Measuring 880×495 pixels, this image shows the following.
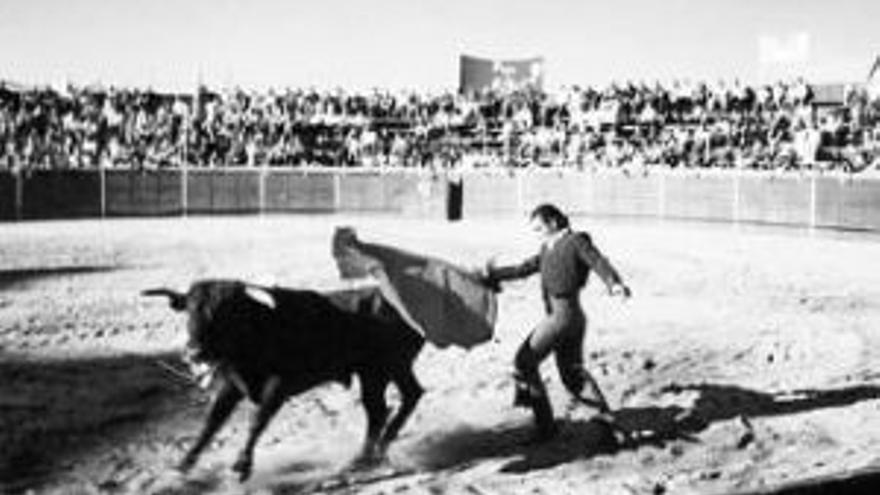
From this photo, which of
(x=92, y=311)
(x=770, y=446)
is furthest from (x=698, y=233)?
(x=770, y=446)

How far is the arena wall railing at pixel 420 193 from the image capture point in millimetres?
24062

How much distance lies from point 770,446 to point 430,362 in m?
3.36

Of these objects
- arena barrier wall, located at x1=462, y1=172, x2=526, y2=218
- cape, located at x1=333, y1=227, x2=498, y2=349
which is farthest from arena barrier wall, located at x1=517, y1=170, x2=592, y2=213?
cape, located at x1=333, y1=227, x2=498, y2=349

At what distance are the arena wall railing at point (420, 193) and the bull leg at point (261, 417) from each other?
1815cm

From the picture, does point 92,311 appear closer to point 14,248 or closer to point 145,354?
point 145,354

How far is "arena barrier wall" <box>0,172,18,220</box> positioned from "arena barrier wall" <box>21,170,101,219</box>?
21cm

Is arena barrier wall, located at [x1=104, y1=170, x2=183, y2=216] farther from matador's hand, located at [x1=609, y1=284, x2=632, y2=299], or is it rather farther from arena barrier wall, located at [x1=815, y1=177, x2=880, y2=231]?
matador's hand, located at [x1=609, y1=284, x2=632, y2=299]

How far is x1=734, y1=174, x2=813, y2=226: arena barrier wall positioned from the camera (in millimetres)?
23422

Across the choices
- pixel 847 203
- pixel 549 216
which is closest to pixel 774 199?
pixel 847 203

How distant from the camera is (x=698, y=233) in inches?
962

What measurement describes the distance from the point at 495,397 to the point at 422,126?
2094 cm

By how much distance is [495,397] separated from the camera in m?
8.91

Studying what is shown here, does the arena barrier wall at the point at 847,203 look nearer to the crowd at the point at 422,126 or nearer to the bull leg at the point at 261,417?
the crowd at the point at 422,126


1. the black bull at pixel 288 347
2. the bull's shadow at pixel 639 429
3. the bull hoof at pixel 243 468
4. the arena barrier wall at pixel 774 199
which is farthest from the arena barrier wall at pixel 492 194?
the bull hoof at pixel 243 468
